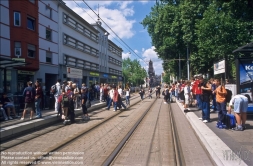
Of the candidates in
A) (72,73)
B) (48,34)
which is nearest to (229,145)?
(72,73)

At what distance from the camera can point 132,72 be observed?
9044 cm

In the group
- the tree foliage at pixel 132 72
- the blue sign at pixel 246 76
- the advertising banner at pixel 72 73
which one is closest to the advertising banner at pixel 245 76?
the blue sign at pixel 246 76

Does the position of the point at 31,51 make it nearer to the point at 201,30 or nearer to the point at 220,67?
the point at 201,30

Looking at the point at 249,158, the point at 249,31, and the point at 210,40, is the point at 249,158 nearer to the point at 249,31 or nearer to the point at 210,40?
the point at 210,40

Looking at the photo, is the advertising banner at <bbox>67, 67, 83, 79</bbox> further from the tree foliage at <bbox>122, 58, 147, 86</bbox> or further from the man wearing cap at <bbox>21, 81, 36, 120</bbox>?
the tree foliage at <bbox>122, 58, 147, 86</bbox>

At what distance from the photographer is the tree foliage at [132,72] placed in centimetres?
8759

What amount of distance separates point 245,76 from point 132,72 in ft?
261

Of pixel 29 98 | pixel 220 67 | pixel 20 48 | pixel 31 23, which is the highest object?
pixel 31 23

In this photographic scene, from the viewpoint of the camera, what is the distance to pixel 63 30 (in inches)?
1238

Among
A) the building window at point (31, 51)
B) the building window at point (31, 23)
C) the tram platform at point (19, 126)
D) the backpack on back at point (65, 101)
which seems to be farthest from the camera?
the building window at point (31, 51)

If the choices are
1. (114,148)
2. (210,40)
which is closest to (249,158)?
(114,148)

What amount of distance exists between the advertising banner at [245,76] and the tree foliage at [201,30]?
30.3 ft

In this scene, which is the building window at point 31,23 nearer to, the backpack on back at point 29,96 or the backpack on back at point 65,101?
the backpack on back at point 29,96

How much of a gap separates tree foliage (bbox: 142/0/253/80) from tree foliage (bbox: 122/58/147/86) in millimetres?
39730
